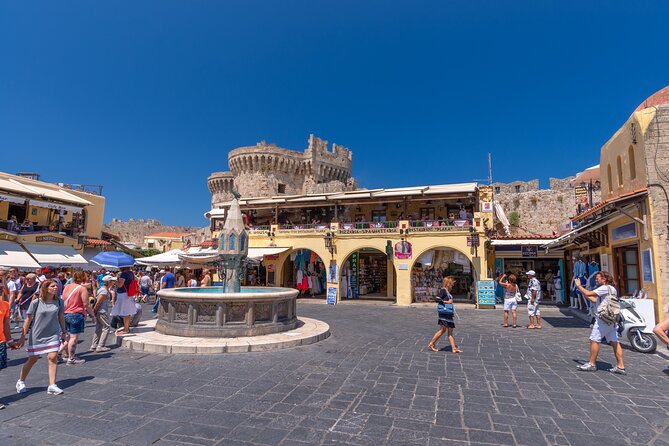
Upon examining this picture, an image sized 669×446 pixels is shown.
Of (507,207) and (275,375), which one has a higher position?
(507,207)

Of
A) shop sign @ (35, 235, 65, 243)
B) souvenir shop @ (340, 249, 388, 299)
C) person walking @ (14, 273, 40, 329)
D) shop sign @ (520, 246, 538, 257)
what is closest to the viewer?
person walking @ (14, 273, 40, 329)

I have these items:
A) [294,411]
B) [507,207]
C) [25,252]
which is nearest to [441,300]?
[294,411]

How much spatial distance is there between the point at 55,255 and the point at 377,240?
64.9 ft

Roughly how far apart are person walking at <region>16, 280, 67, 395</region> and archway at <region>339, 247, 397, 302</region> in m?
15.8

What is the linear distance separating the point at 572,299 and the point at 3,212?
3125cm

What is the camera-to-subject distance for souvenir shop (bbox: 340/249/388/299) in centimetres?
2161

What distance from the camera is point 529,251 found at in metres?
19.8

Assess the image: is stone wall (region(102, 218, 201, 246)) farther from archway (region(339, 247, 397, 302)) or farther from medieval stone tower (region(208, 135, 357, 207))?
archway (region(339, 247, 397, 302))

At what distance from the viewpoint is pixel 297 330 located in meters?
9.21

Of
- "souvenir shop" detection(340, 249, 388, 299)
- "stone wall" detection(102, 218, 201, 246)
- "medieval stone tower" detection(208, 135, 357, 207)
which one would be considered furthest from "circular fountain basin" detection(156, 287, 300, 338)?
"stone wall" detection(102, 218, 201, 246)

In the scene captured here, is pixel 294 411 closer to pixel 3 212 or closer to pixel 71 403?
pixel 71 403

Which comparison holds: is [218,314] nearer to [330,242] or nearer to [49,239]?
[330,242]

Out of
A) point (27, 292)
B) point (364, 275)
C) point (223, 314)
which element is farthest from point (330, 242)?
point (27, 292)

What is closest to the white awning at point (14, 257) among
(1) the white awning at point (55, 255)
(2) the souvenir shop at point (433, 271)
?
(1) the white awning at point (55, 255)
